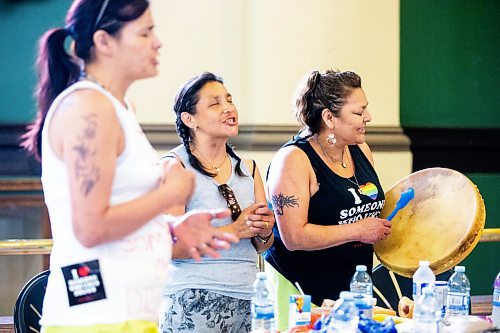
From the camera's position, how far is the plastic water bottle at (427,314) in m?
2.33

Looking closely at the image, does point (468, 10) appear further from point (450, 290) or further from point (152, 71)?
point (152, 71)

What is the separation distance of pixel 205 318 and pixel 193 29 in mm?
1988

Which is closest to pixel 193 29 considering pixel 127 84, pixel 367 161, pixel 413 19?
pixel 413 19

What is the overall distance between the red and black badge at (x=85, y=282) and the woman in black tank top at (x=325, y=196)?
1.21 m

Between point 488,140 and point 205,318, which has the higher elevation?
point 488,140

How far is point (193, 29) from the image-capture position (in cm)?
428

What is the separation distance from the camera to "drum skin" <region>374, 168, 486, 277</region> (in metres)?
2.83

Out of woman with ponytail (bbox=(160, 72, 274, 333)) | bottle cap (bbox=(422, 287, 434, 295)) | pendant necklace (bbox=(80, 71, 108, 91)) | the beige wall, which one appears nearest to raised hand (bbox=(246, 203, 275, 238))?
woman with ponytail (bbox=(160, 72, 274, 333))

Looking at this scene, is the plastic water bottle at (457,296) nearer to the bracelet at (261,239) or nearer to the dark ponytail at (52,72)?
the bracelet at (261,239)

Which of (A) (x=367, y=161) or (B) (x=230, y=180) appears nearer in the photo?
(B) (x=230, y=180)

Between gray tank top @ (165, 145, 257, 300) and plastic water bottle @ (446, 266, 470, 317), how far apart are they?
601 mm

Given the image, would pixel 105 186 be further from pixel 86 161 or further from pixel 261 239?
pixel 261 239

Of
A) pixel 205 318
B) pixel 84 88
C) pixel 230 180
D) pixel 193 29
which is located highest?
pixel 193 29

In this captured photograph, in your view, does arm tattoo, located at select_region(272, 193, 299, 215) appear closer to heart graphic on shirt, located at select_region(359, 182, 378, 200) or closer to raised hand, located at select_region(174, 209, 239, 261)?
heart graphic on shirt, located at select_region(359, 182, 378, 200)
